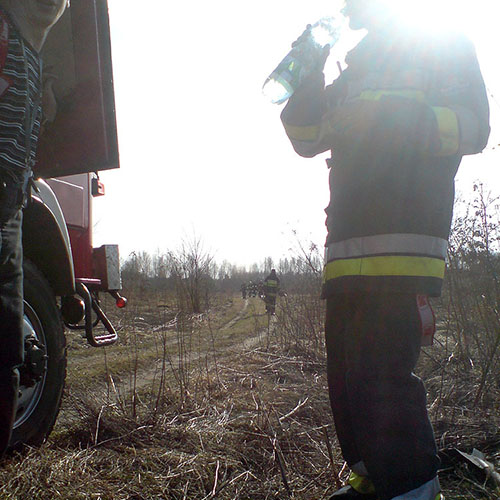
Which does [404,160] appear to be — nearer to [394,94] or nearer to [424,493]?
[394,94]

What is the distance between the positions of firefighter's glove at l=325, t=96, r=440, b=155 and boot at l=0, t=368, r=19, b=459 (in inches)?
47.3

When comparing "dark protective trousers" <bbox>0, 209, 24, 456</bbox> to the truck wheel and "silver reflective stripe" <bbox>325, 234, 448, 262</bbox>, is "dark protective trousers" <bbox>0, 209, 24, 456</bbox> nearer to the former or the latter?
the truck wheel

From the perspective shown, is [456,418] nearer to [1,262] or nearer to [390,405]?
[390,405]

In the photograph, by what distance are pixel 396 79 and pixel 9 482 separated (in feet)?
6.60

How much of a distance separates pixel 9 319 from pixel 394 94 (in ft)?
4.13

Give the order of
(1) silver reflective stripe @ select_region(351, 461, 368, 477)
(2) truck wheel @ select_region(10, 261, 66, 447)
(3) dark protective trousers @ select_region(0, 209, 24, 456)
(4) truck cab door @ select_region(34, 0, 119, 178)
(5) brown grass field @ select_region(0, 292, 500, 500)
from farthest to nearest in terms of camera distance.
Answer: (4) truck cab door @ select_region(34, 0, 119, 178)
(2) truck wheel @ select_region(10, 261, 66, 447)
(5) brown grass field @ select_region(0, 292, 500, 500)
(1) silver reflective stripe @ select_region(351, 461, 368, 477)
(3) dark protective trousers @ select_region(0, 209, 24, 456)

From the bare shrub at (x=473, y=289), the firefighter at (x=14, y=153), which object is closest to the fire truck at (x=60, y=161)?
the firefighter at (x=14, y=153)

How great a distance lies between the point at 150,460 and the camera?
2.14 meters

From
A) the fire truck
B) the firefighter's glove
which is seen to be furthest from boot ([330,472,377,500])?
the fire truck

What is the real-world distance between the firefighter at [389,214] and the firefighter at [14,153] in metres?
0.84

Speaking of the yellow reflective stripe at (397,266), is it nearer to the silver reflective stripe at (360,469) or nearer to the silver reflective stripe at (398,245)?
the silver reflective stripe at (398,245)

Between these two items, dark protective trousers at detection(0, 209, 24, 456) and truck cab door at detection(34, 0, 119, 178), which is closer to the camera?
dark protective trousers at detection(0, 209, 24, 456)

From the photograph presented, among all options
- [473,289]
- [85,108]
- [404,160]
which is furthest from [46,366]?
[473,289]

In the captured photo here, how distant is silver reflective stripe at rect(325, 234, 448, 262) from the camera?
1262mm
